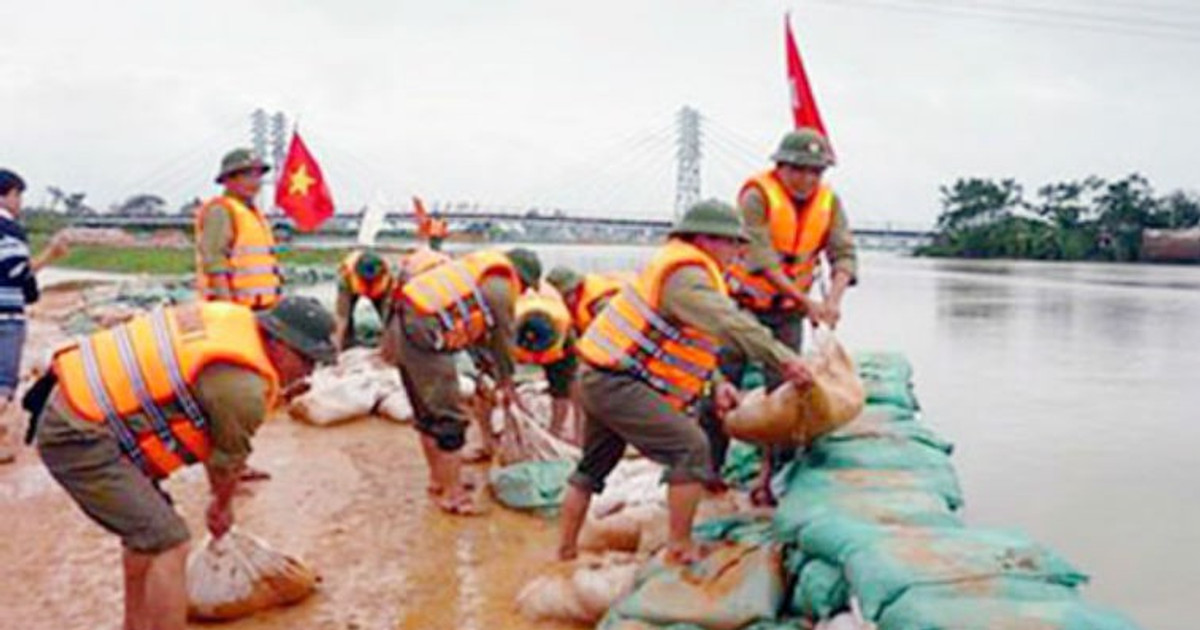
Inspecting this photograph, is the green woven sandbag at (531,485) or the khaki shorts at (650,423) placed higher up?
the khaki shorts at (650,423)

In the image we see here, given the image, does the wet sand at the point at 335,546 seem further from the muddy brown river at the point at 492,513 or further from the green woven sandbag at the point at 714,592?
the green woven sandbag at the point at 714,592

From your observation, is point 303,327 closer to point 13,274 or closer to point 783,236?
point 783,236

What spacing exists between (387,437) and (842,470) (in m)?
3.48

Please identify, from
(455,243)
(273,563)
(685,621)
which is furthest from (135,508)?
(455,243)

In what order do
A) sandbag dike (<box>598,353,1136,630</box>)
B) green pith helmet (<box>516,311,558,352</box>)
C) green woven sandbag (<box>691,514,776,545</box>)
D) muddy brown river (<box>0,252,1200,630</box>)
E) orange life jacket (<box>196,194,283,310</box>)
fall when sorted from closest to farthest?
1. sandbag dike (<box>598,353,1136,630</box>)
2. green woven sandbag (<box>691,514,776,545</box>)
3. muddy brown river (<box>0,252,1200,630</box>)
4. orange life jacket (<box>196,194,283,310</box>)
5. green pith helmet (<box>516,311,558,352</box>)

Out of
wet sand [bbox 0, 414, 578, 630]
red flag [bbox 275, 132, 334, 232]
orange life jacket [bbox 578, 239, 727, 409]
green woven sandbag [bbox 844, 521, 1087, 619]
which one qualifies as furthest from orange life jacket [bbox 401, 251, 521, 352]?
red flag [bbox 275, 132, 334, 232]

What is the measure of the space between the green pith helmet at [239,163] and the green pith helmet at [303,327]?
2.62 m

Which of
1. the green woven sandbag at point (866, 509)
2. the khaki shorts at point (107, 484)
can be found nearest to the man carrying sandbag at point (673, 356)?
the green woven sandbag at point (866, 509)

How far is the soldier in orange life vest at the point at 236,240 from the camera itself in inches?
218

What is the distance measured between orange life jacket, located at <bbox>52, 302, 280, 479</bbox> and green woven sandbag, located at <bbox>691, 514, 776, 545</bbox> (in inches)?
65.0

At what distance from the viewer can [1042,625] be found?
2553mm

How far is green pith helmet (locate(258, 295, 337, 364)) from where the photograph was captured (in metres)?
3.05

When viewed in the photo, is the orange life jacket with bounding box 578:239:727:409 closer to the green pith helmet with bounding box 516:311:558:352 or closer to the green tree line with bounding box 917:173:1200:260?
the green pith helmet with bounding box 516:311:558:352

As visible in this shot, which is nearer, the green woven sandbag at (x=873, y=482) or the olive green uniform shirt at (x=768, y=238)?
the green woven sandbag at (x=873, y=482)
